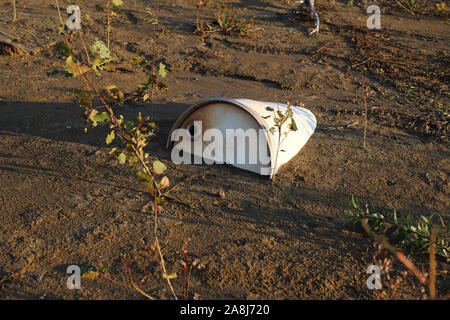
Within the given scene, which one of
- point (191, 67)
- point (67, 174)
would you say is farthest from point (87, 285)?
point (191, 67)

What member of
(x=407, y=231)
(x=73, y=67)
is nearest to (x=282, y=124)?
(x=407, y=231)

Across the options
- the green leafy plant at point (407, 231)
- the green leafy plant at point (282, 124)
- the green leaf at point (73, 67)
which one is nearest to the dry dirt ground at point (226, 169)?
the green leafy plant at point (407, 231)

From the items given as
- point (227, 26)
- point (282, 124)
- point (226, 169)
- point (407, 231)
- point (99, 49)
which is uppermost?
point (227, 26)

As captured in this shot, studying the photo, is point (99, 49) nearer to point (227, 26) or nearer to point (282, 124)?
point (282, 124)

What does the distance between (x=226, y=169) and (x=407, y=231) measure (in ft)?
5.46

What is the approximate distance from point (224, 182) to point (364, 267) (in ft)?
4.72

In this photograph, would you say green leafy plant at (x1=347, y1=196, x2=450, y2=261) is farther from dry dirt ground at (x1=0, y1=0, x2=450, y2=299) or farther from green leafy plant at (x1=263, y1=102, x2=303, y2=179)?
green leafy plant at (x1=263, y1=102, x2=303, y2=179)

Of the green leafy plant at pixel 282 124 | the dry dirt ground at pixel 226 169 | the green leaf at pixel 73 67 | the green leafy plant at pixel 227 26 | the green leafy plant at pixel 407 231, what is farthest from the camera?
the green leafy plant at pixel 227 26

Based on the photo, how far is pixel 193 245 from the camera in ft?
10.6

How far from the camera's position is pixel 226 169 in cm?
414

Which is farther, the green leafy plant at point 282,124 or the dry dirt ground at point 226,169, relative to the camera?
the green leafy plant at point 282,124

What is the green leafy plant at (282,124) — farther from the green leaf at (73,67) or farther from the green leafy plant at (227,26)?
the green leafy plant at (227,26)

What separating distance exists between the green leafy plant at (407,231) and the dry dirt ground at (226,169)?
13 cm

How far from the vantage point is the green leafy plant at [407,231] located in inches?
124
